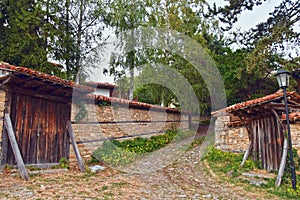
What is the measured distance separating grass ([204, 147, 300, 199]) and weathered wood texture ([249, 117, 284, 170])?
33cm

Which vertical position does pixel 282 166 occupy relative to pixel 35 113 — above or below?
below

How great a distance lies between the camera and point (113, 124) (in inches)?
346

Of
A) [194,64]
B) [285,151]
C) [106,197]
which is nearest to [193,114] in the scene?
A: [194,64]

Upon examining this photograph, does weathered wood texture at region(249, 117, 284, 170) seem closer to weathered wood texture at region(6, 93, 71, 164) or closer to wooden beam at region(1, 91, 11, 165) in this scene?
weathered wood texture at region(6, 93, 71, 164)

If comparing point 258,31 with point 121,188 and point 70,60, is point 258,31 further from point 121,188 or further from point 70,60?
point 70,60

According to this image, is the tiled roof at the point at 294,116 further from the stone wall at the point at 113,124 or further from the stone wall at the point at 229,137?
the stone wall at the point at 113,124

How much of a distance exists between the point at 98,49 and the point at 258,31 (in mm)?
7885

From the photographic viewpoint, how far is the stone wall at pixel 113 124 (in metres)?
7.26

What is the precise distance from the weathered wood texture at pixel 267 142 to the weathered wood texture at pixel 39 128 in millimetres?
5039

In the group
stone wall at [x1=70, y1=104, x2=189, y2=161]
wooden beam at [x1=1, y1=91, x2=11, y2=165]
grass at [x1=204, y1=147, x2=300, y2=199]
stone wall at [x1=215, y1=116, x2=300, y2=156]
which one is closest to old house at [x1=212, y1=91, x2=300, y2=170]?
grass at [x1=204, y1=147, x2=300, y2=199]

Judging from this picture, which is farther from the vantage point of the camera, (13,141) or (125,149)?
(125,149)

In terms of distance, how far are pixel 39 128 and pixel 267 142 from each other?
5533mm

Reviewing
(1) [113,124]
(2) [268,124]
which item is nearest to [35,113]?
(1) [113,124]

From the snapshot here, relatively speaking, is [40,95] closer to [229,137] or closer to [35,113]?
[35,113]
